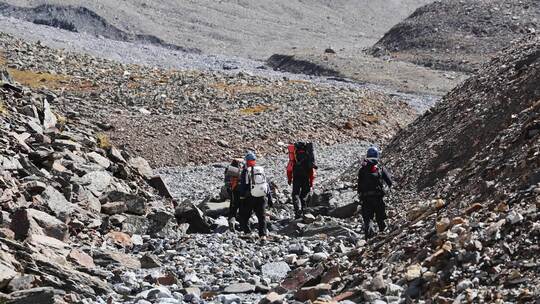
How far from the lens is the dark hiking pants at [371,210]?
497 inches

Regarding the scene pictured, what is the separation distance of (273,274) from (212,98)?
88.0 feet

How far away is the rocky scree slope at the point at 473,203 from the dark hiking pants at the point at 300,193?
1.87 metres

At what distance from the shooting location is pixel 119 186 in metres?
18.1

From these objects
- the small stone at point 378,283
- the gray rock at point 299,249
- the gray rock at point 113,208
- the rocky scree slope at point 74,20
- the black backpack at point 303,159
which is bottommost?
the gray rock at point 113,208

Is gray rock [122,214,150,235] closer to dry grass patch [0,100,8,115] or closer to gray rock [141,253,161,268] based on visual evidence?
gray rock [141,253,161,268]

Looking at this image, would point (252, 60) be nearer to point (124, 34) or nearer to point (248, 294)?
point (124, 34)

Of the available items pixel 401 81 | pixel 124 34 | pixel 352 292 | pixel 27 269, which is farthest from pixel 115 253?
pixel 124 34

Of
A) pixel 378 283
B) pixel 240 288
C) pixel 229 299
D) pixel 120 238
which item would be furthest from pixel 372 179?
pixel 120 238

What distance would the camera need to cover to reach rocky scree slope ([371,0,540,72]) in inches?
2773

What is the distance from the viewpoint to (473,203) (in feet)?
34.8

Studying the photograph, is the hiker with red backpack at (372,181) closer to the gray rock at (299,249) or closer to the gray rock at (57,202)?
the gray rock at (299,249)

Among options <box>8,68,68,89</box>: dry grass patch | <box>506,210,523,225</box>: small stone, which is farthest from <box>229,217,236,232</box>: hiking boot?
<box>8,68,68,89</box>: dry grass patch

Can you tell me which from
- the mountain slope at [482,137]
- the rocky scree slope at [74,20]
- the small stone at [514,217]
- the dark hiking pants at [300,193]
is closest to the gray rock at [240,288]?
the mountain slope at [482,137]

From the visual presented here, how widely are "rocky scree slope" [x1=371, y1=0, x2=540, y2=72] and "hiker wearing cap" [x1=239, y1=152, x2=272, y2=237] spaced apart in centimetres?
5445
